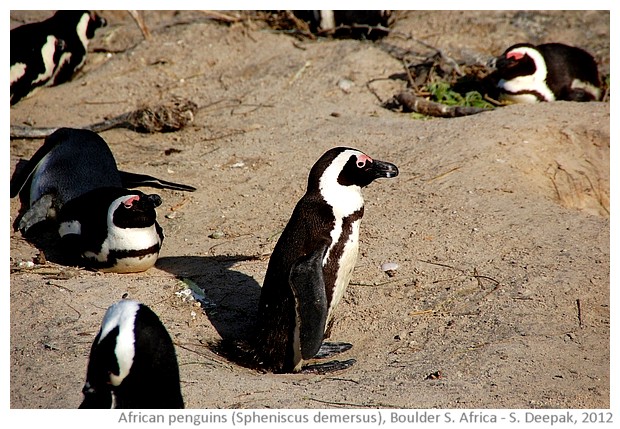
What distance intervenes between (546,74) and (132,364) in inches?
182

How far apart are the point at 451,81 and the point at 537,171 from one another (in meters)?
1.68

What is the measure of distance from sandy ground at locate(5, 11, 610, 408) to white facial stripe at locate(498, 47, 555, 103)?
432 mm

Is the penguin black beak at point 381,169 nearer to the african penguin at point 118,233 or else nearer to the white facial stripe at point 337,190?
the white facial stripe at point 337,190

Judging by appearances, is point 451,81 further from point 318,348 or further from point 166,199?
point 318,348

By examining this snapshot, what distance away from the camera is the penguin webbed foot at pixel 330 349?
3732 millimetres

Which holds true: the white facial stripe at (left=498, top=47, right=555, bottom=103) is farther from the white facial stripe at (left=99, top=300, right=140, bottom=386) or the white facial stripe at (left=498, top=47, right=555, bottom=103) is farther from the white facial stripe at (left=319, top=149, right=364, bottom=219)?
the white facial stripe at (left=99, top=300, right=140, bottom=386)

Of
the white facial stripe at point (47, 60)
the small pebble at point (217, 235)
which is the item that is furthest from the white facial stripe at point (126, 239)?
the white facial stripe at point (47, 60)

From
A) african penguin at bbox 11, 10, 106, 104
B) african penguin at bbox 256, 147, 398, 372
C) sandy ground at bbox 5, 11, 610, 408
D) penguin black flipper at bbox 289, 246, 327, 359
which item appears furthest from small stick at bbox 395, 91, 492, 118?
african penguin at bbox 11, 10, 106, 104

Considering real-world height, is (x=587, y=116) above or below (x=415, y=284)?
above

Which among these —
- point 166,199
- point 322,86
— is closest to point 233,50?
point 322,86

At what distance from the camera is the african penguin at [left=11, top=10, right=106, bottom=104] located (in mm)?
6820

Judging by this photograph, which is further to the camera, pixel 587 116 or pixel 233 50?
pixel 233 50

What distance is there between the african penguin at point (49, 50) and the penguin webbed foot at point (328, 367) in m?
4.24

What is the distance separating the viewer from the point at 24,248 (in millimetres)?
4887
